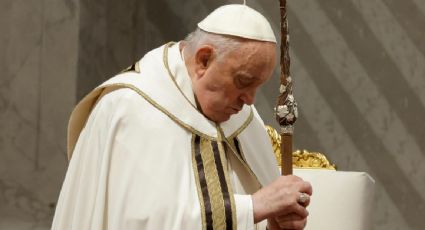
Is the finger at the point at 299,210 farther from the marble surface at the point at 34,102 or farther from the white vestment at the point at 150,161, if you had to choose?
the marble surface at the point at 34,102

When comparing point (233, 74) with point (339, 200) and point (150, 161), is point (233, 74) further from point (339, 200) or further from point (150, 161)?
point (339, 200)

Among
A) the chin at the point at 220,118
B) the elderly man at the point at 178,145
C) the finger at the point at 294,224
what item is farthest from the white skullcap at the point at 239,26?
the finger at the point at 294,224

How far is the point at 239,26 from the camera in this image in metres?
2.95

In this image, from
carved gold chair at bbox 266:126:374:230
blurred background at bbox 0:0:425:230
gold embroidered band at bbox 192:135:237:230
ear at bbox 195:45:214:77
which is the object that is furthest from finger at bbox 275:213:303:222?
blurred background at bbox 0:0:425:230

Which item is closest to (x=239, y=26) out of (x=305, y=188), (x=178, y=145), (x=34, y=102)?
(x=178, y=145)

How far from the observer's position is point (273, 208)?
9.34 ft

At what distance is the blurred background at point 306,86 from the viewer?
4.55m

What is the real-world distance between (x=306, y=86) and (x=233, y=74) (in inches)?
76.0

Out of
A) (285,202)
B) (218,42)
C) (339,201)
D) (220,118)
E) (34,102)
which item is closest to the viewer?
(285,202)

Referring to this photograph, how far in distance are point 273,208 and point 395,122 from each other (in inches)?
77.3

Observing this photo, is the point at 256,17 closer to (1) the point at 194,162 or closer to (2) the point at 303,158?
(1) the point at 194,162

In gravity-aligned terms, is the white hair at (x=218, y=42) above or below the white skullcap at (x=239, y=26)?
below

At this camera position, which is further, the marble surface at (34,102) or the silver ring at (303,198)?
the marble surface at (34,102)

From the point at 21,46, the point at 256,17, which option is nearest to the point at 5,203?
the point at 21,46
